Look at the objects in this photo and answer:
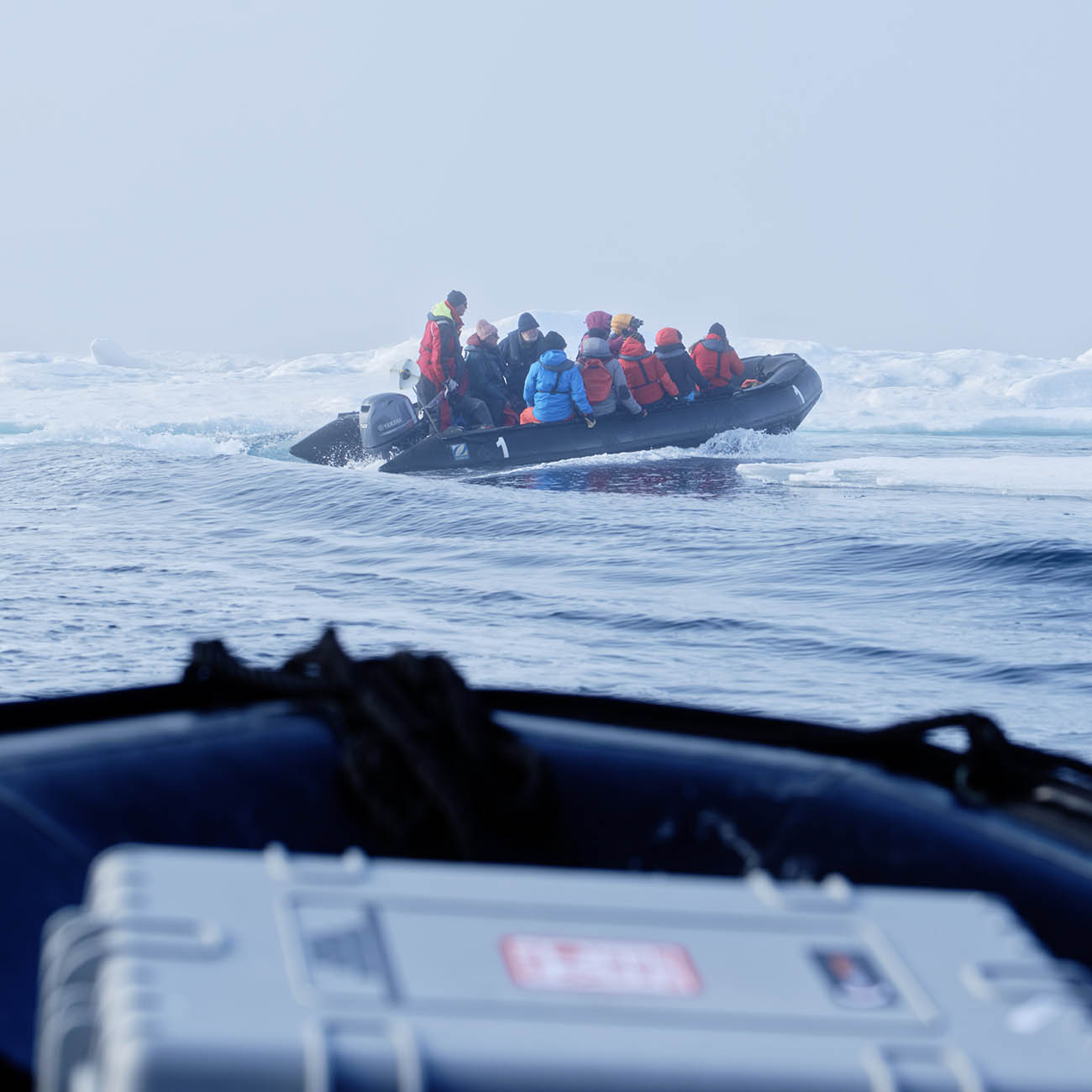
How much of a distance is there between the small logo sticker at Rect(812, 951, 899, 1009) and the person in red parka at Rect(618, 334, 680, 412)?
10.1 meters

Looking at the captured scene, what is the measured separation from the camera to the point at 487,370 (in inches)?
430

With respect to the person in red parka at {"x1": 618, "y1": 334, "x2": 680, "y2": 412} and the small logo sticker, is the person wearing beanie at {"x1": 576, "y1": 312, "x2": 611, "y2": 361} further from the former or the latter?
the small logo sticker

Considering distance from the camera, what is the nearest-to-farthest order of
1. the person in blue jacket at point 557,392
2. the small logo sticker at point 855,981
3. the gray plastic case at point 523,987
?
the gray plastic case at point 523,987, the small logo sticker at point 855,981, the person in blue jacket at point 557,392

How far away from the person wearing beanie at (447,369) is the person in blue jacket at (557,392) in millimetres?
576

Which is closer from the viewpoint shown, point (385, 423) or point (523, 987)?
point (523, 987)

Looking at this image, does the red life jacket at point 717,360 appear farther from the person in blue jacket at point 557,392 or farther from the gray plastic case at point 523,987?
the gray plastic case at point 523,987

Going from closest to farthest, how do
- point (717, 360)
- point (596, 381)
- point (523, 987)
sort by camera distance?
point (523, 987), point (596, 381), point (717, 360)

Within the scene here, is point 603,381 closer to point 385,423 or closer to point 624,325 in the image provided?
point 624,325

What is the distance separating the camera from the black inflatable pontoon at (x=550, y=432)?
1055 centimetres

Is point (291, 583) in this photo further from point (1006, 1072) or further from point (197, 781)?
point (1006, 1072)

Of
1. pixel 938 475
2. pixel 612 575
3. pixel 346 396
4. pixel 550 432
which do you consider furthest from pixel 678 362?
pixel 346 396

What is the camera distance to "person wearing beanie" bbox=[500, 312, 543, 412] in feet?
36.6

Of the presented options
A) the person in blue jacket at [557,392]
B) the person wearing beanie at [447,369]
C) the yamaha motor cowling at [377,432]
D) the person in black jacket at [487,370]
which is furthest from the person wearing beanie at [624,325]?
the yamaha motor cowling at [377,432]

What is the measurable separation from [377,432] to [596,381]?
6.97 ft
